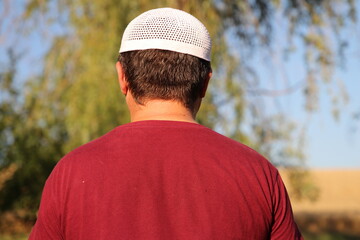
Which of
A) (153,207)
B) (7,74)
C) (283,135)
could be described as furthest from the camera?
(7,74)

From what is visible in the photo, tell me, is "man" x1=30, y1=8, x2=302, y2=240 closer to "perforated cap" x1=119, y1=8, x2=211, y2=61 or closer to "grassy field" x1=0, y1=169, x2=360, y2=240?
"perforated cap" x1=119, y1=8, x2=211, y2=61

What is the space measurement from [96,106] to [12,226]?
6293 millimetres

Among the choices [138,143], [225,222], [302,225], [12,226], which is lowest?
[302,225]

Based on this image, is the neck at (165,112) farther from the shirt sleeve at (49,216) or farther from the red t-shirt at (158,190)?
the shirt sleeve at (49,216)

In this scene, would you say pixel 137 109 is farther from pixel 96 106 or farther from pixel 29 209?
pixel 29 209

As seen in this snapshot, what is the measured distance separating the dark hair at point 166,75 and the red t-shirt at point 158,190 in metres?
0.08

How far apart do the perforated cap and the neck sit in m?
0.13

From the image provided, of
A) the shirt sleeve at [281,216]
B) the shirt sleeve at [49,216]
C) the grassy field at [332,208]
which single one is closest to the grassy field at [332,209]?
the grassy field at [332,208]

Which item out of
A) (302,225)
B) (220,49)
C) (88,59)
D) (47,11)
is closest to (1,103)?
(47,11)

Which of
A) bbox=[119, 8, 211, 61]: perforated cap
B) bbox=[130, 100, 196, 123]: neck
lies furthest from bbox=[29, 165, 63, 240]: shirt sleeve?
bbox=[119, 8, 211, 61]: perforated cap

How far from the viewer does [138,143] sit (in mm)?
1594

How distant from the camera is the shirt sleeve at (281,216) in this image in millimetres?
1650

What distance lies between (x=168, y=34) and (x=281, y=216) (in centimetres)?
52

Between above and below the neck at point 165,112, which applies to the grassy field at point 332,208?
below
